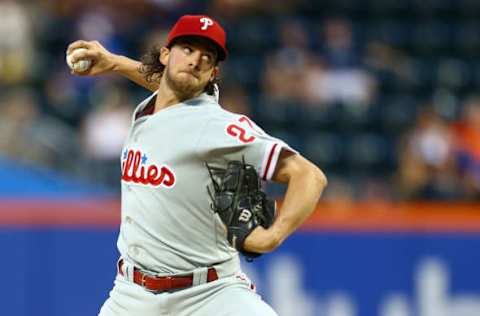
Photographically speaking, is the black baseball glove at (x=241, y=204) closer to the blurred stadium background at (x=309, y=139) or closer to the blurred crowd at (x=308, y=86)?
the blurred stadium background at (x=309, y=139)

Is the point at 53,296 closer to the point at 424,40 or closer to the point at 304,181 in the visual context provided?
the point at 304,181

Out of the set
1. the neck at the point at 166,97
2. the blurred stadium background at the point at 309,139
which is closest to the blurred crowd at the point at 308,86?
the blurred stadium background at the point at 309,139

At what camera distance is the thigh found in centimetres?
438

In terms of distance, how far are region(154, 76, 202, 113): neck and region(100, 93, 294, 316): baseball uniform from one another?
0.13 feet

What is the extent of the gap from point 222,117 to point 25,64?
23.0 feet

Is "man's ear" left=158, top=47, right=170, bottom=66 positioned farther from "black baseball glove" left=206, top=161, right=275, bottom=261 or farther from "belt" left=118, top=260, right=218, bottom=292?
"belt" left=118, top=260, right=218, bottom=292

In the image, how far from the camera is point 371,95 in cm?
1151

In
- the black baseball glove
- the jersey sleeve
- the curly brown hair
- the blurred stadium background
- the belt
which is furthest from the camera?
the blurred stadium background

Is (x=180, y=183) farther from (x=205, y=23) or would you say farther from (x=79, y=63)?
(x=79, y=63)

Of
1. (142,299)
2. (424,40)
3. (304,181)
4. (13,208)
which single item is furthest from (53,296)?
(424,40)

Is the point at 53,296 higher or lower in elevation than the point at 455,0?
lower

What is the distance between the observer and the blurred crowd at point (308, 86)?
32.9 feet

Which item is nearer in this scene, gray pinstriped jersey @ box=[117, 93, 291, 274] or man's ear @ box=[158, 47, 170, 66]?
gray pinstriped jersey @ box=[117, 93, 291, 274]

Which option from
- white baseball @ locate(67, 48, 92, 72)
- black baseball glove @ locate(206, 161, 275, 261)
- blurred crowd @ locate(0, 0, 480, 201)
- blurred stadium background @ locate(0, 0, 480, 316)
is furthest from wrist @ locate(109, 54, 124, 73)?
blurred crowd @ locate(0, 0, 480, 201)
